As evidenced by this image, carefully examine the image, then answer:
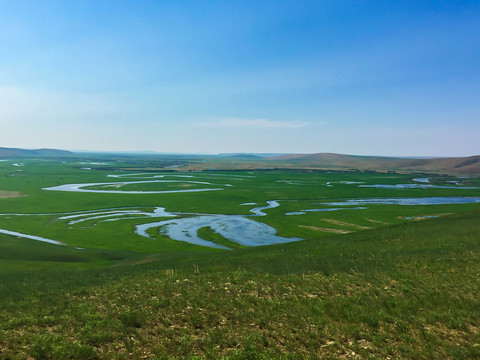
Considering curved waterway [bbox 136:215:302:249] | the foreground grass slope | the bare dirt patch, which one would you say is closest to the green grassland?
the foreground grass slope

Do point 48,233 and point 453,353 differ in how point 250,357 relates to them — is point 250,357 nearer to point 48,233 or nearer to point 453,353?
point 453,353

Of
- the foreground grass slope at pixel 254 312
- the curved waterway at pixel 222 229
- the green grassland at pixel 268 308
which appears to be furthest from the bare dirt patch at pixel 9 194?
the foreground grass slope at pixel 254 312

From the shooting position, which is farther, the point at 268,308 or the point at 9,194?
the point at 9,194

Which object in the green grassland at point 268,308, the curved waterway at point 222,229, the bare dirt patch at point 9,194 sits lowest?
the curved waterway at point 222,229

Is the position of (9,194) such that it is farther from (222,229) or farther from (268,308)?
(268,308)

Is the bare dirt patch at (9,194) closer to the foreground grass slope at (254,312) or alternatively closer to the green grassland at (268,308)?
the green grassland at (268,308)

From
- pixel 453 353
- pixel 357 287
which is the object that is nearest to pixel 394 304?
pixel 357 287

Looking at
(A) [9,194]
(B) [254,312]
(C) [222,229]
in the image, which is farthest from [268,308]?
(A) [9,194]

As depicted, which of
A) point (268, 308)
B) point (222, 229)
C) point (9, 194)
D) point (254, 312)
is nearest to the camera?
point (254, 312)
